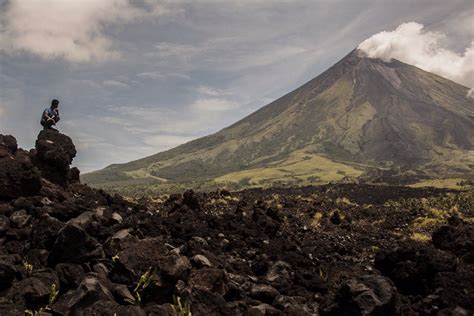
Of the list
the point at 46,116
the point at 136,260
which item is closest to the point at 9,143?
the point at 46,116

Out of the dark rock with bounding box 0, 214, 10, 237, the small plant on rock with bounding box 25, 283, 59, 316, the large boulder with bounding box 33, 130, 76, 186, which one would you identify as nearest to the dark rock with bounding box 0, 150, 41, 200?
the dark rock with bounding box 0, 214, 10, 237

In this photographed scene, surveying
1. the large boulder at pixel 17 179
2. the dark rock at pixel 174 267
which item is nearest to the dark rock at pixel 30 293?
the dark rock at pixel 174 267

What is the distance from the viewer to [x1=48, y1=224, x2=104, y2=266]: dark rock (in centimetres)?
1016

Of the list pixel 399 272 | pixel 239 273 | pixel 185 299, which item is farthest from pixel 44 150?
pixel 399 272

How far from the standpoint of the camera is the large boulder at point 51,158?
19753 mm

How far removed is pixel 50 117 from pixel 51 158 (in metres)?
2.44

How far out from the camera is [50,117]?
21.0 metres

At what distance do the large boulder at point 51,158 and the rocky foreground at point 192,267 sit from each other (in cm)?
16

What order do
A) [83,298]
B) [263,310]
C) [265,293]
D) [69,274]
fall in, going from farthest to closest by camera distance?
1. [265,293]
2. [263,310]
3. [69,274]
4. [83,298]

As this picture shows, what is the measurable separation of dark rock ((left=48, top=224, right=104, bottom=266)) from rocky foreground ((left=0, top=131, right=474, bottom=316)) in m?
0.02

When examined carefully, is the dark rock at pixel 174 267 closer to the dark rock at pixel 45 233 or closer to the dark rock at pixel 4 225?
the dark rock at pixel 45 233

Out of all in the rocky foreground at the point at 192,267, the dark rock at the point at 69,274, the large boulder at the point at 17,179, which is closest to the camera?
the rocky foreground at the point at 192,267

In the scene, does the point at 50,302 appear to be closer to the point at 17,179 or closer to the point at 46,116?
the point at 17,179

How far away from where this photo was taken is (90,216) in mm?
13531
